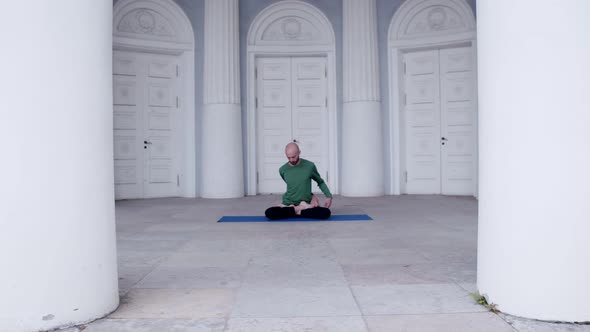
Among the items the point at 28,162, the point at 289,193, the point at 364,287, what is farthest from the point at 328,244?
the point at 28,162

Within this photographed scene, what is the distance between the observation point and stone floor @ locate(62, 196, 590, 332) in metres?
2.54

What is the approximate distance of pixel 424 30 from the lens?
11.0 m

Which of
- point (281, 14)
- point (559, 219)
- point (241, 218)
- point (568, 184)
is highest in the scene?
point (281, 14)

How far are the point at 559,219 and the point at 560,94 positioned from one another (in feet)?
1.95

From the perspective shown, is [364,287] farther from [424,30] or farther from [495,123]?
[424,30]

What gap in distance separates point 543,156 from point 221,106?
342 inches

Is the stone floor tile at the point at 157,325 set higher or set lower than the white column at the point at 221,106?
lower

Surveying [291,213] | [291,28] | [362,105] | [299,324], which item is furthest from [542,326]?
[291,28]

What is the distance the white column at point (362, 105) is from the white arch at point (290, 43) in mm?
508

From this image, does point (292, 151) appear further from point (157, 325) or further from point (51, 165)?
point (51, 165)

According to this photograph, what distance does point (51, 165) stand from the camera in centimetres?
238

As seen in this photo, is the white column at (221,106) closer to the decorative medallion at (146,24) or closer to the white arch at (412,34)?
the decorative medallion at (146,24)

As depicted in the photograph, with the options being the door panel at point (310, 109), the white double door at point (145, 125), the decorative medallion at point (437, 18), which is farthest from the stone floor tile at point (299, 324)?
the decorative medallion at point (437, 18)

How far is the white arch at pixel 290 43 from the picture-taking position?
11273 mm
